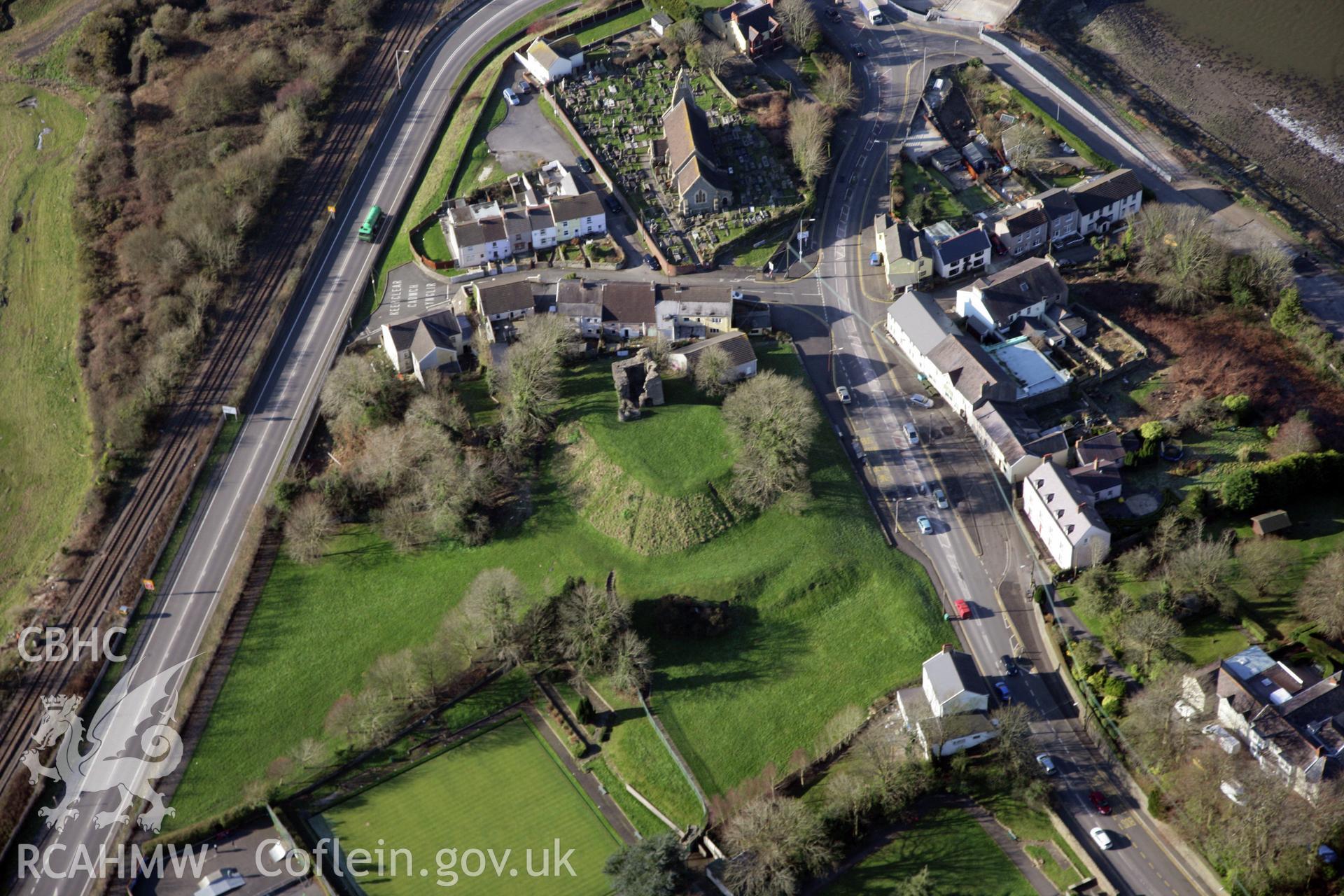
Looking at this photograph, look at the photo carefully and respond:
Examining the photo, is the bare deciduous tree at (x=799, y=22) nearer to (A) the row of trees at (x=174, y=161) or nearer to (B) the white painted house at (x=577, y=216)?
(B) the white painted house at (x=577, y=216)

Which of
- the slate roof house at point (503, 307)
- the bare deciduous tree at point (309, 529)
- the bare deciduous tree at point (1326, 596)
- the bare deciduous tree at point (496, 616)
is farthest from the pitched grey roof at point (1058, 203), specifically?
the bare deciduous tree at point (309, 529)

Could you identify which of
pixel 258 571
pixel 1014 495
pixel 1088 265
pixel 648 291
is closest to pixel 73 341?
pixel 258 571

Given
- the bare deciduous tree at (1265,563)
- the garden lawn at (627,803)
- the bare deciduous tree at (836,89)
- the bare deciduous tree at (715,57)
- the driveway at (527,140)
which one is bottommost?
the garden lawn at (627,803)

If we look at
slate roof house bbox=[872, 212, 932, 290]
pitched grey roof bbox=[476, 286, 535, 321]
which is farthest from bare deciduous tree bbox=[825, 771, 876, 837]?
pitched grey roof bbox=[476, 286, 535, 321]

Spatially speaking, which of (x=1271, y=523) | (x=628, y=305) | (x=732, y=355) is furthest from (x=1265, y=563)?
(x=628, y=305)

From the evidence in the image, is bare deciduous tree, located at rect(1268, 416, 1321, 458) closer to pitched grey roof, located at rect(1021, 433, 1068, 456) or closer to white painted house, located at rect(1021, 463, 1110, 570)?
white painted house, located at rect(1021, 463, 1110, 570)

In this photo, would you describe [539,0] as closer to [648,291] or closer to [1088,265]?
[648,291]

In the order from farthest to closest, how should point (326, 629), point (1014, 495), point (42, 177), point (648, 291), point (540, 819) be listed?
point (42, 177), point (648, 291), point (1014, 495), point (326, 629), point (540, 819)
